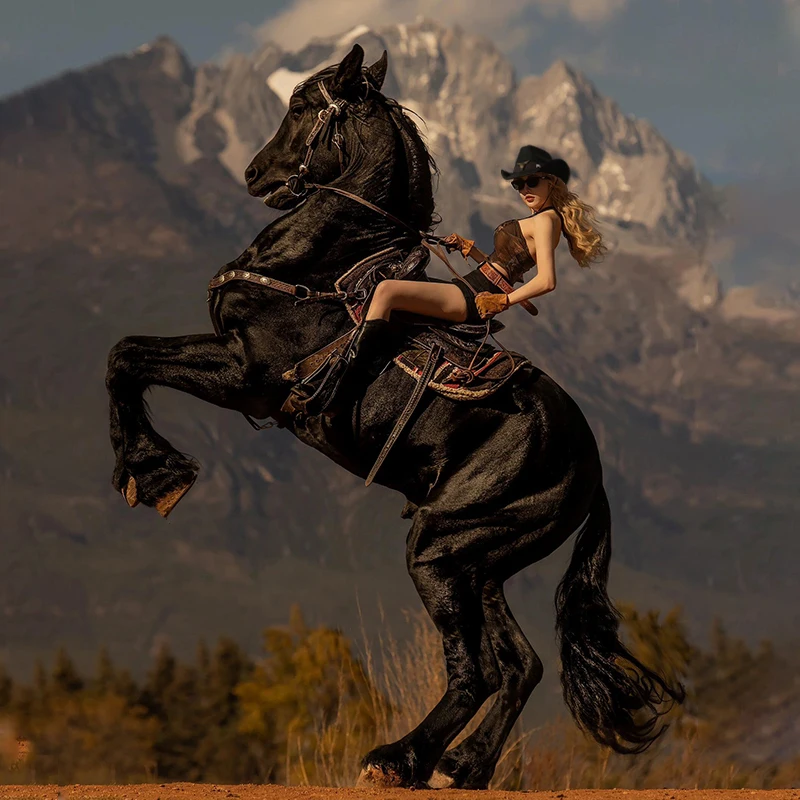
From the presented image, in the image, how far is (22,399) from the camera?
185 meters

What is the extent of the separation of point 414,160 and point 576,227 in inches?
38.2

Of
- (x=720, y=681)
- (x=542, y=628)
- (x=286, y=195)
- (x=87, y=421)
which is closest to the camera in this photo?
(x=286, y=195)

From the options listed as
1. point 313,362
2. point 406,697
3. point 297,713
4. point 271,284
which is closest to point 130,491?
point 313,362

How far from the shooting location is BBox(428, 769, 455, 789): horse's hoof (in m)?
6.76

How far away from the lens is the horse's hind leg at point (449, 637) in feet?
22.1

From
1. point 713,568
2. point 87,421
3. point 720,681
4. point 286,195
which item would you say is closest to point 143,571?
point 87,421

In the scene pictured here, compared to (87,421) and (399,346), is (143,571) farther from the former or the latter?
(399,346)

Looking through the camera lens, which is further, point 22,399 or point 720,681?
point 22,399

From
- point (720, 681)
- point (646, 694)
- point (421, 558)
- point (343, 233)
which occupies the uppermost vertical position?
point (343, 233)

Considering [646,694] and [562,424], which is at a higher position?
[562,424]

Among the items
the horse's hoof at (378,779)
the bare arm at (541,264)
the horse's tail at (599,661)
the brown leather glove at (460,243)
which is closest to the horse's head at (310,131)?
the brown leather glove at (460,243)

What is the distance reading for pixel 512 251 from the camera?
294 inches

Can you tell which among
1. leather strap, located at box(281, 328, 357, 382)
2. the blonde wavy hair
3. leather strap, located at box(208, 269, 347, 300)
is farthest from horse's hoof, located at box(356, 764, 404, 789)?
the blonde wavy hair

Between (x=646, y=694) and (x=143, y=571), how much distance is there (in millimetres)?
154766
